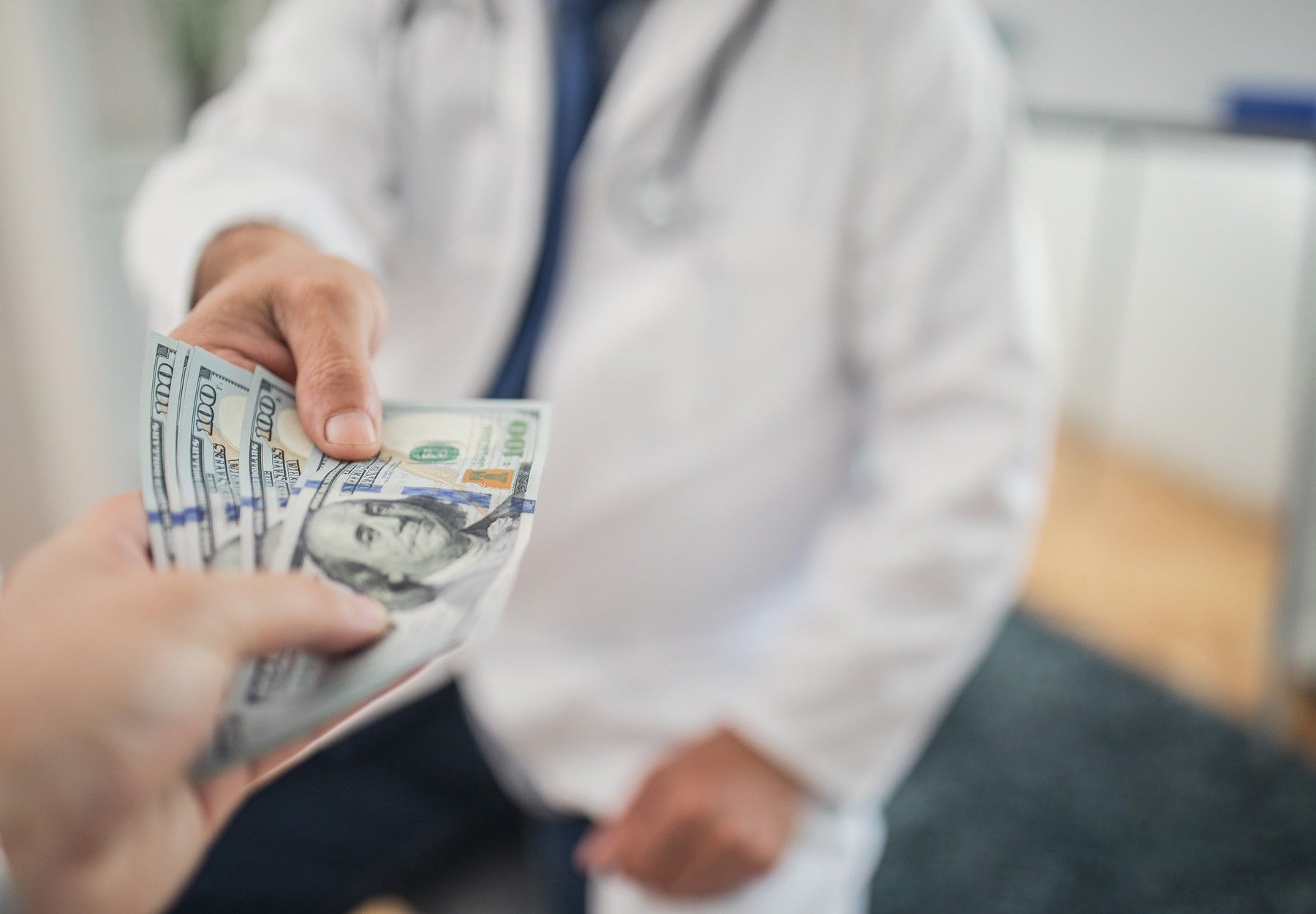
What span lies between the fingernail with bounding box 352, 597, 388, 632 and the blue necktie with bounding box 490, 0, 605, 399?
227 millimetres

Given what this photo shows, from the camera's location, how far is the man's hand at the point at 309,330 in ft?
Answer: 0.65

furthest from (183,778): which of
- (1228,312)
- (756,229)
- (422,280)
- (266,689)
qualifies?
(1228,312)

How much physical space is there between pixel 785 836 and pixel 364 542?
43cm

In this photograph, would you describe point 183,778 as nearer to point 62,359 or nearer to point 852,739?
point 62,359

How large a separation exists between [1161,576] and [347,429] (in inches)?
70.0

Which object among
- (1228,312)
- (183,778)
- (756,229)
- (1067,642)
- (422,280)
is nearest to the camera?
(183,778)

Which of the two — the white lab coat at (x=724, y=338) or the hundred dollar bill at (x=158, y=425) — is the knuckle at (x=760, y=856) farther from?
the hundred dollar bill at (x=158, y=425)

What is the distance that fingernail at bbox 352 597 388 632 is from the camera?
166 mm

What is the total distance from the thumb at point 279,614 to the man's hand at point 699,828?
1.27 ft

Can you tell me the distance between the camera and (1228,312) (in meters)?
1.73

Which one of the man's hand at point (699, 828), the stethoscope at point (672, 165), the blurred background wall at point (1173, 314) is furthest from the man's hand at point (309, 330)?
the blurred background wall at point (1173, 314)

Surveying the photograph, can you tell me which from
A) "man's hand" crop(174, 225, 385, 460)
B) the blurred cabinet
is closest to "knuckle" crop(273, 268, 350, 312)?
"man's hand" crop(174, 225, 385, 460)

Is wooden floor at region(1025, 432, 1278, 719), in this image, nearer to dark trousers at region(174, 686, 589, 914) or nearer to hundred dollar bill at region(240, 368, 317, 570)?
dark trousers at region(174, 686, 589, 914)

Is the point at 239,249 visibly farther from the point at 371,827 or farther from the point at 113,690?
the point at 371,827
